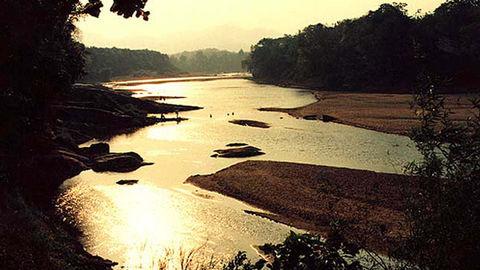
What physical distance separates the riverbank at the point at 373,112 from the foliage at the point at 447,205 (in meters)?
45.0

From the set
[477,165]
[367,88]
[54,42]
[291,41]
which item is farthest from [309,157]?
[291,41]

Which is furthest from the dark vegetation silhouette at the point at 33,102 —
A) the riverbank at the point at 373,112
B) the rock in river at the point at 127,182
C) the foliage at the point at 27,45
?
the riverbank at the point at 373,112

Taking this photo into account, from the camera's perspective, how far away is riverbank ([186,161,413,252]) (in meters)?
26.9

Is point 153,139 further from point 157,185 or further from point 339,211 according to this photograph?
point 339,211

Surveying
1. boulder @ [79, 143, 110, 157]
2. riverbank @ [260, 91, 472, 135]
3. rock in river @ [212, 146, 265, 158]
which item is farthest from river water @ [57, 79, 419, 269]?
boulder @ [79, 143, 110, 157]

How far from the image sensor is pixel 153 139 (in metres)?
62.0

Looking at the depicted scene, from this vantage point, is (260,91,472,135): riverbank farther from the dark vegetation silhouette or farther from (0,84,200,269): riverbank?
the dark vegetation silhouette

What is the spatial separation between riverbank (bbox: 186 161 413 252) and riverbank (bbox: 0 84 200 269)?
1179 centimetres

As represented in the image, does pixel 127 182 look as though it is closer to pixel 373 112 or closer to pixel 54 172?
pixel 54 172

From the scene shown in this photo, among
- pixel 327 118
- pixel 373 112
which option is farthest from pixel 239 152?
pixel 373 112

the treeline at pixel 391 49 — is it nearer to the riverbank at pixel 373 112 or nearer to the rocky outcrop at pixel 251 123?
the riverbank at pixel 373 112

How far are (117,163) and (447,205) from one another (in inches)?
1544

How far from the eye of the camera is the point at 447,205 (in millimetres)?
9828

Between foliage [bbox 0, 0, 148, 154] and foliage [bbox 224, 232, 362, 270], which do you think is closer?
foliage [bbox 0, 0, 148, 154]
